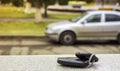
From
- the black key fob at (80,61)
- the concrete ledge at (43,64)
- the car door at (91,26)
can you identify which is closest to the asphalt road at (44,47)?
the car door at (91,26)

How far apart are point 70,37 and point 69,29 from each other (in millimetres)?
346

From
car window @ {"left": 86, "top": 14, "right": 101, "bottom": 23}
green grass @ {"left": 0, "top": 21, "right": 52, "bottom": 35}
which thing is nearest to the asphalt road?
car window @ {"left": 86, "top": 14, "right": 101, "bottom": 23}

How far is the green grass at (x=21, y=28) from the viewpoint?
1861cm

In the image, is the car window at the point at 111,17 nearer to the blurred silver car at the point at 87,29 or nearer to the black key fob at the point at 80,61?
the blurred silver car at the point at 87,29

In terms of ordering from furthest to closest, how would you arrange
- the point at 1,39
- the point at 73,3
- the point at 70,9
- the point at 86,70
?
the point at 73,3 < the point at 70,9 < the point at 1,39 < the point at 86,70

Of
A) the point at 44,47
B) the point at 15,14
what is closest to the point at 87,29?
the point at 44,47

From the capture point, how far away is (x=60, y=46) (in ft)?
48.7

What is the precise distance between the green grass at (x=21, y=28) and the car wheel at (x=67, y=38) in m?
3.36

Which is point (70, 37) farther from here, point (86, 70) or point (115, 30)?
point (86, 70)

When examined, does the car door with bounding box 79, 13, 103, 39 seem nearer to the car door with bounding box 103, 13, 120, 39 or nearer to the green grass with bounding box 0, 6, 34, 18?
the car door with bounding box 103, 13, 120, 39

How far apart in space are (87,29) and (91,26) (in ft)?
0.70

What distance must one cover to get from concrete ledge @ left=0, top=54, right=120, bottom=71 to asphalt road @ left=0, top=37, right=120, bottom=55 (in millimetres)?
9669

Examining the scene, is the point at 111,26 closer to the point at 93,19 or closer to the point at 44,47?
the point at 93,19

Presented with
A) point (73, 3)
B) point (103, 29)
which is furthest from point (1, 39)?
point (73, 3)
